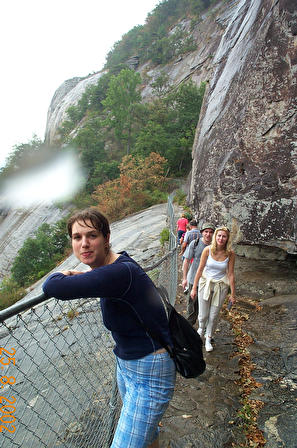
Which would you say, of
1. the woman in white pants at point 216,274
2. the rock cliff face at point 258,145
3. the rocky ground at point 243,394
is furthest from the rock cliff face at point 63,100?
the rocky ground at point 243,394

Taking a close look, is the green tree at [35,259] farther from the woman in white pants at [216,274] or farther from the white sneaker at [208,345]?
the woman in white pants at [216,274]

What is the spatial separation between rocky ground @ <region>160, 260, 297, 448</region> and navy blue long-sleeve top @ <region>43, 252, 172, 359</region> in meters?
1.70

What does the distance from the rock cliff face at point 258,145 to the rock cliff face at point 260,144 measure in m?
0.02

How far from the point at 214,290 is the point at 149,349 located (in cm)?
250

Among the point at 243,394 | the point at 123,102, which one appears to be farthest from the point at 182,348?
the point at 123,102

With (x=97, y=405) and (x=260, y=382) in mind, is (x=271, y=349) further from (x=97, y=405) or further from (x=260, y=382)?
(x=97, y=405)

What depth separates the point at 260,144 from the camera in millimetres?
6609

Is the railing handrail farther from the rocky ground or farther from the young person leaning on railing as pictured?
the rocky ground

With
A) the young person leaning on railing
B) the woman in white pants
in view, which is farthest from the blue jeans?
the woman in white pants

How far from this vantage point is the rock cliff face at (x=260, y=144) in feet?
20.3

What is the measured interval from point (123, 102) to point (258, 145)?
100 ft

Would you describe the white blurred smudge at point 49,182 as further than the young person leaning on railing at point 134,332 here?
Yes

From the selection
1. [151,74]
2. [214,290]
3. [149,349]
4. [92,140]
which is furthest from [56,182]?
[149,349]

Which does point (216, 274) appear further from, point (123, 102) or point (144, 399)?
point (123, 102)
